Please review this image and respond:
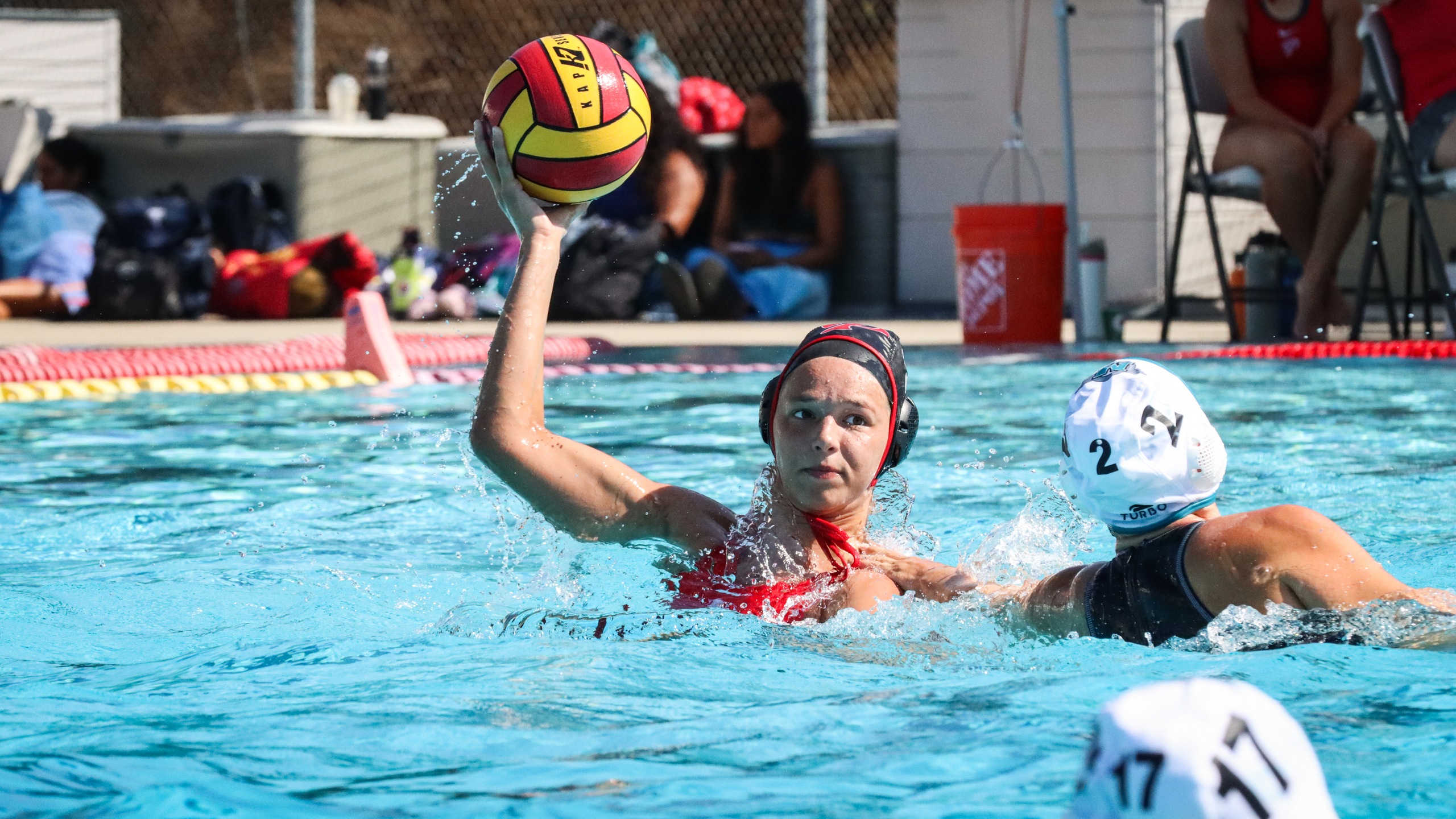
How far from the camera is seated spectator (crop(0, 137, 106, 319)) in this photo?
10.6 meters

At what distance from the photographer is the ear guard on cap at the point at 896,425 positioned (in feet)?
9.31

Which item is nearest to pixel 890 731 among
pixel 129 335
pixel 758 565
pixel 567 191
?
pixel 758 565

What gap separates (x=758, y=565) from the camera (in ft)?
9.33

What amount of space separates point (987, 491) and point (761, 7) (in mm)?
13855

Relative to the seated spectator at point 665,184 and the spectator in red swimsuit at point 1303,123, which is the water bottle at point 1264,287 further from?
the seated spectator at point 665,184

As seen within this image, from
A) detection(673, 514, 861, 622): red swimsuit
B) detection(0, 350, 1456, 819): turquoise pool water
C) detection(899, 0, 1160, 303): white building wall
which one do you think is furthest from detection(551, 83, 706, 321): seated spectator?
detection(673, 514, 861, 622): red swimsuit

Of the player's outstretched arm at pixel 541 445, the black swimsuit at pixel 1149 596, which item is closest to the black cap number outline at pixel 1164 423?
the black swimsuit at pixel 1149 596

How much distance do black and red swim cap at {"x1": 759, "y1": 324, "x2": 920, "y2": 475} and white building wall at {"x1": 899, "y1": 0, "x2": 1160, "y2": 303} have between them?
789cm

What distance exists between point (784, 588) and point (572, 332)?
6.78 m

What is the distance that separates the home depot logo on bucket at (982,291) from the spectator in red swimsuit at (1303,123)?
1.20m

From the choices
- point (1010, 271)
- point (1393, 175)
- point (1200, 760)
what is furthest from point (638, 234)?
point (1200, 760)

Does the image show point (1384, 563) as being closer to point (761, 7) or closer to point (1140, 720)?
point (1140, 720)

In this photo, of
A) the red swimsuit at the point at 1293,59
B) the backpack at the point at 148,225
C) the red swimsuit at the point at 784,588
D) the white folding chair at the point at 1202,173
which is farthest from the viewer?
the backpack at the point at 148,225

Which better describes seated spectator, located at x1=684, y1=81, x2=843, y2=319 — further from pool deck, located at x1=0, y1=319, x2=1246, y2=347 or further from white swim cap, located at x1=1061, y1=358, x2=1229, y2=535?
white swim cap, located at x1=1061, y1=358, x2=1229, y2=535
